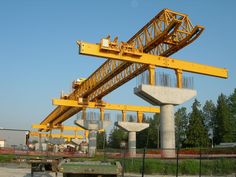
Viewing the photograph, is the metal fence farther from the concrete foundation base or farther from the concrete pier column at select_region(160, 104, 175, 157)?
the concrete foundation base

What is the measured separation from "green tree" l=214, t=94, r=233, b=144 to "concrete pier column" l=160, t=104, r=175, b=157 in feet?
196

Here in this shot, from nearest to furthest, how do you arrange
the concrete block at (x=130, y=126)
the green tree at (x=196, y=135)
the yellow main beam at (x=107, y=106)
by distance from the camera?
the yellow main beam at (x=107, y=106) → the concrete block at (x=130, y=126) → the green tree at (x=196, y=135)

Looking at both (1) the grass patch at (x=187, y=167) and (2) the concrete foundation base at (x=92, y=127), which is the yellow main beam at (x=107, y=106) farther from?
(1) the grass patch at (x=187, y=167)

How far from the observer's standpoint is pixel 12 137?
43.6 m

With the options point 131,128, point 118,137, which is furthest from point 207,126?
point 131,128

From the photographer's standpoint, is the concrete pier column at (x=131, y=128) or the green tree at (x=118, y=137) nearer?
the concrete pier column at (x=131, y=128)

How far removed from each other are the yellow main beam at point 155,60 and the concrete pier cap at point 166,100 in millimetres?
1887

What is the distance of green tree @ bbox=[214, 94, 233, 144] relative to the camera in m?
82.1

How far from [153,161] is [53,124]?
5171 cm

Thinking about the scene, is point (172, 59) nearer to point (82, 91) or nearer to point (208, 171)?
point (208, 171)

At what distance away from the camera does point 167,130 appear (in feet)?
Result: 81.9

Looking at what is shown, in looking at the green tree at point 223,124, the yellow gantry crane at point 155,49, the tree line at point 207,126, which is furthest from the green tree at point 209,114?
the yellow gantry crane at point 155,49

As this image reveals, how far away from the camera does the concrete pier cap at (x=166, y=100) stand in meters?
24.5

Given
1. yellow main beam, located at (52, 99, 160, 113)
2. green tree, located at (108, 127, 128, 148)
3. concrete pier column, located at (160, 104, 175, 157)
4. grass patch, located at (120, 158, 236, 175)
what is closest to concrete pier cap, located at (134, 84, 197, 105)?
concrete pier column, located at (160, 104, 175, 157)
